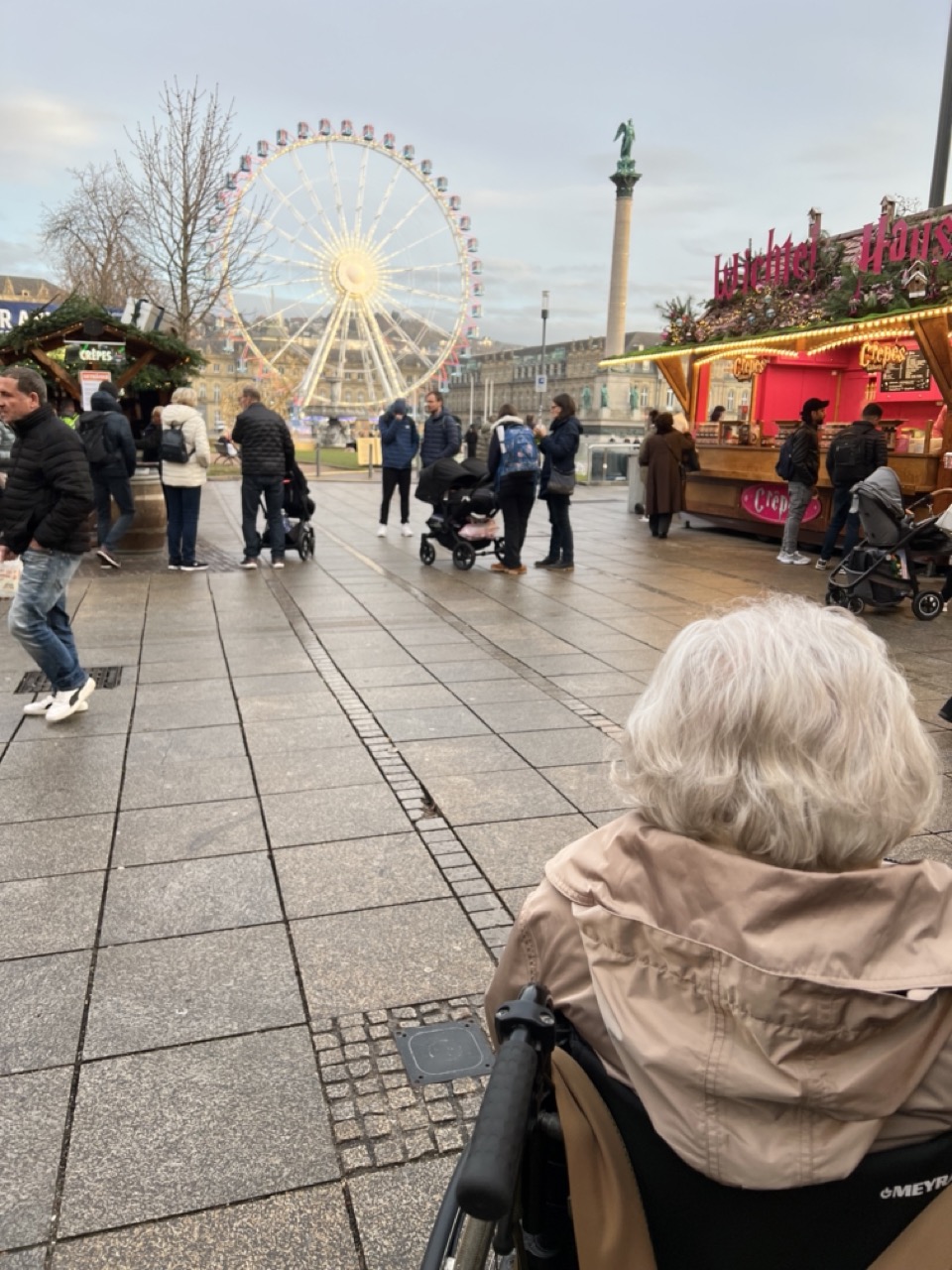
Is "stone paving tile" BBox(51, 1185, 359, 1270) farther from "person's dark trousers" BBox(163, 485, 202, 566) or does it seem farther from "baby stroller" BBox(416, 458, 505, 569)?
"person's dark trousers" BBox(163, 485, 202, 566)

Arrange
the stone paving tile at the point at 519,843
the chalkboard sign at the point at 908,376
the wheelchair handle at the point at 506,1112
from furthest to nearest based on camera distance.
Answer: the chalkboard sign at the point at 908,376, the stone paving tile at the point at 519,843, the wheelchair handle at the point at 506,1112

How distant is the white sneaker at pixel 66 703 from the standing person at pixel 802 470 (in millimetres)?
8844

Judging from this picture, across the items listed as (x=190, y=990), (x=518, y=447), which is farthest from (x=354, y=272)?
(x=190, y=990)

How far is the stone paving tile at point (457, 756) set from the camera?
4594mm

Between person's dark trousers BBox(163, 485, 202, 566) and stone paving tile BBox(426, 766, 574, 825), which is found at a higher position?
person's dark trousers BBox(163, 485, 202, 566)

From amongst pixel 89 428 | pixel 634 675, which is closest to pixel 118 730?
pixel 634 675

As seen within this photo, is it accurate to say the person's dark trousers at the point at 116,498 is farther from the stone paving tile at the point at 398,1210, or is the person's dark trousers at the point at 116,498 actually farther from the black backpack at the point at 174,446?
the stone paving tile at the point at 398,1210

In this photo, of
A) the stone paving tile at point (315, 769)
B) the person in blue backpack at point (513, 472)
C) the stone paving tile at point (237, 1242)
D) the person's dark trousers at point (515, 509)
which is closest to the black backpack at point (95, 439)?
the person in blue backpack at point (513, 472)

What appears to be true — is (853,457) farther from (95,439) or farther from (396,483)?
(95,439)

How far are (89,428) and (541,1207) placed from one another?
35.3ft

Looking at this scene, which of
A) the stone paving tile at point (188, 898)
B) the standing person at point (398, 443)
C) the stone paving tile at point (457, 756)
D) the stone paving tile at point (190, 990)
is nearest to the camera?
the stone paving tile at point (190, 990)

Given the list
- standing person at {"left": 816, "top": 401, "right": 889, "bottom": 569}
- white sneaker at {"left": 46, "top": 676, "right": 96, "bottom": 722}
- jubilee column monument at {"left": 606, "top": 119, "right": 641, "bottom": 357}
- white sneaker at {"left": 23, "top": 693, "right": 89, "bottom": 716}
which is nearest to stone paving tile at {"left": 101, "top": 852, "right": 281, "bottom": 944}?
white sneaker at {"left": 46, "top": 676, "right": 96, "bottom": 722}

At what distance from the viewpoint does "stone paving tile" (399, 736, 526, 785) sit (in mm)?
4594

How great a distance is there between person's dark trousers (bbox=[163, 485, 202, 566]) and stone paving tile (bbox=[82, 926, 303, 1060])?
25.1 feet
